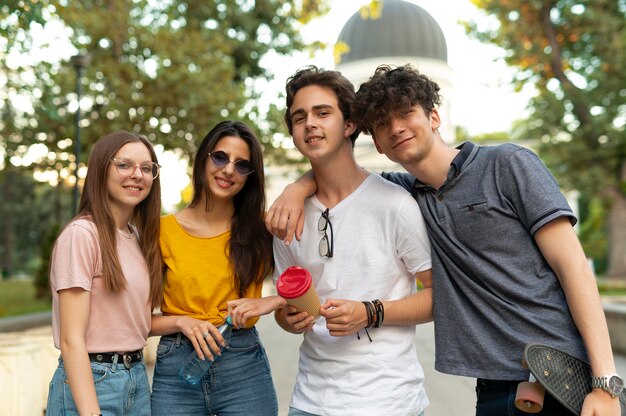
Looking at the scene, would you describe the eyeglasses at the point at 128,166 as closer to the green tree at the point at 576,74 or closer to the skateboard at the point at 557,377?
the skateboard at the point at 557,377

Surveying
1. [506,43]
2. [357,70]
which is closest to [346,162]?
[506,43]

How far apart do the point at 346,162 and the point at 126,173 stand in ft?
3.04

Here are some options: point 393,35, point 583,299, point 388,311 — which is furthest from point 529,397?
point 393,35

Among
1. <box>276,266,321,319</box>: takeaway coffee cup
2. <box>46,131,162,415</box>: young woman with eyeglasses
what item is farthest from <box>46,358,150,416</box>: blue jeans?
<box>276,266,321,319</box>: takeaway coffee cup

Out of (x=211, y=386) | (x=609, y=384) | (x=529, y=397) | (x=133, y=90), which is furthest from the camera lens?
(x=133, y=90)

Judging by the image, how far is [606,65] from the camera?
22406 millimetres

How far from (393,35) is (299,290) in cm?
4324

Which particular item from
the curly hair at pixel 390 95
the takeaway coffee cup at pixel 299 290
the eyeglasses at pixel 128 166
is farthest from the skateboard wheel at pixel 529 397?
the eyeglasses at pixel 128 166

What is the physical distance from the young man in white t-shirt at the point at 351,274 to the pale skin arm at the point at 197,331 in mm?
311

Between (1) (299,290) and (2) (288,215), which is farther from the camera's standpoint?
(2) (288,215)

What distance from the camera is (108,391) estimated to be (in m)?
2.64

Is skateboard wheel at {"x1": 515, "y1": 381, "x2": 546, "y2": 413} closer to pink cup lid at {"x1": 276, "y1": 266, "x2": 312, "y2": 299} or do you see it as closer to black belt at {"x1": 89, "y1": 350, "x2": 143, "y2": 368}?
pink cup lid at {"x1": 276, "y1": 266, "x2": 312, "y2": 299}

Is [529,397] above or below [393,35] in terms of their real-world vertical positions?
below

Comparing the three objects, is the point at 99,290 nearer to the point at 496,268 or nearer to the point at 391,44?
the point at 496,268
